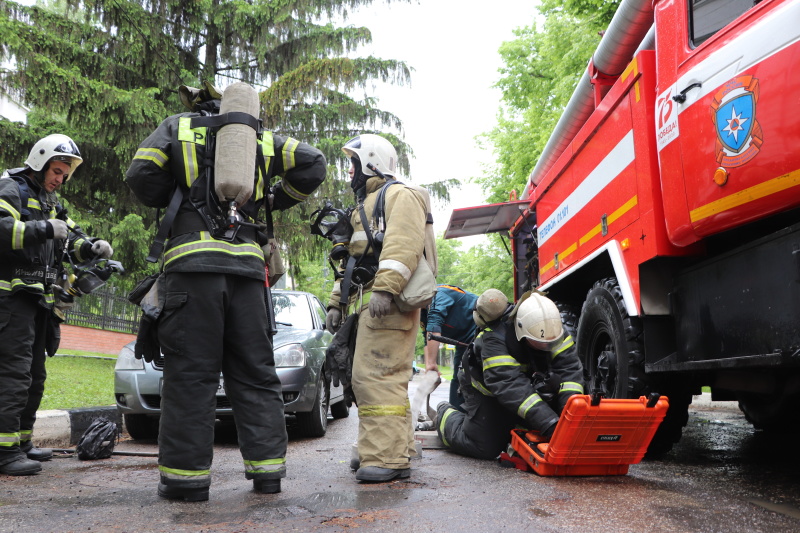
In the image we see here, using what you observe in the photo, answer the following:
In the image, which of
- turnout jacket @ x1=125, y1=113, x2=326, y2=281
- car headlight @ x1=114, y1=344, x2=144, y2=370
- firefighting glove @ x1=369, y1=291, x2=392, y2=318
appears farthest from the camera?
car headlight @ x1=114, y1=344, x2=144, y2=370

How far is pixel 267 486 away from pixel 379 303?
1075 mm

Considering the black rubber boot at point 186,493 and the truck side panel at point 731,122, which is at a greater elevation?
the truck side panel at point 731,122

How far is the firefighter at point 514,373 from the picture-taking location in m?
4.27

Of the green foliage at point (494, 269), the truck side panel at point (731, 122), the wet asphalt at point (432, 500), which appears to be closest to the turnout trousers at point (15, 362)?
the wet asphalt at point (432, 500)

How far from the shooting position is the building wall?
16.9m

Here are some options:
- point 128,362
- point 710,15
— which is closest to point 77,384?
point 128,362

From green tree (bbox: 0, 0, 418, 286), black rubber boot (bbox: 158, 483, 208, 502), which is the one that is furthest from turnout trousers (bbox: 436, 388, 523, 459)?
green tree (bbox: 0, 0, 418, 286)

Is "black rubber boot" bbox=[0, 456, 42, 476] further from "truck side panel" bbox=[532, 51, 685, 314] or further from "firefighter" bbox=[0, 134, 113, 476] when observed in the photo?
"truck side panel" bbox=[532, 51, 685, 314]

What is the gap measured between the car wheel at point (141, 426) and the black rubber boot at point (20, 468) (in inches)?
76.1

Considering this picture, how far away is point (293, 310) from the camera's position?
731cm

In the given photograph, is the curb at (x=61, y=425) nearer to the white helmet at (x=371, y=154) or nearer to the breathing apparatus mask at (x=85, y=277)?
the breathing apparatus mask at (x=85, y=277)

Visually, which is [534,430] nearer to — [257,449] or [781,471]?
[781,471]

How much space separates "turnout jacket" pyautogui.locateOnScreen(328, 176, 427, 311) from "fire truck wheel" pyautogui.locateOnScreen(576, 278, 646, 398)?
1.33 m

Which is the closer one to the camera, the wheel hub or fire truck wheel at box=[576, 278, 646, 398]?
fire truck wheel at box=[576, 278, 646, 398]
